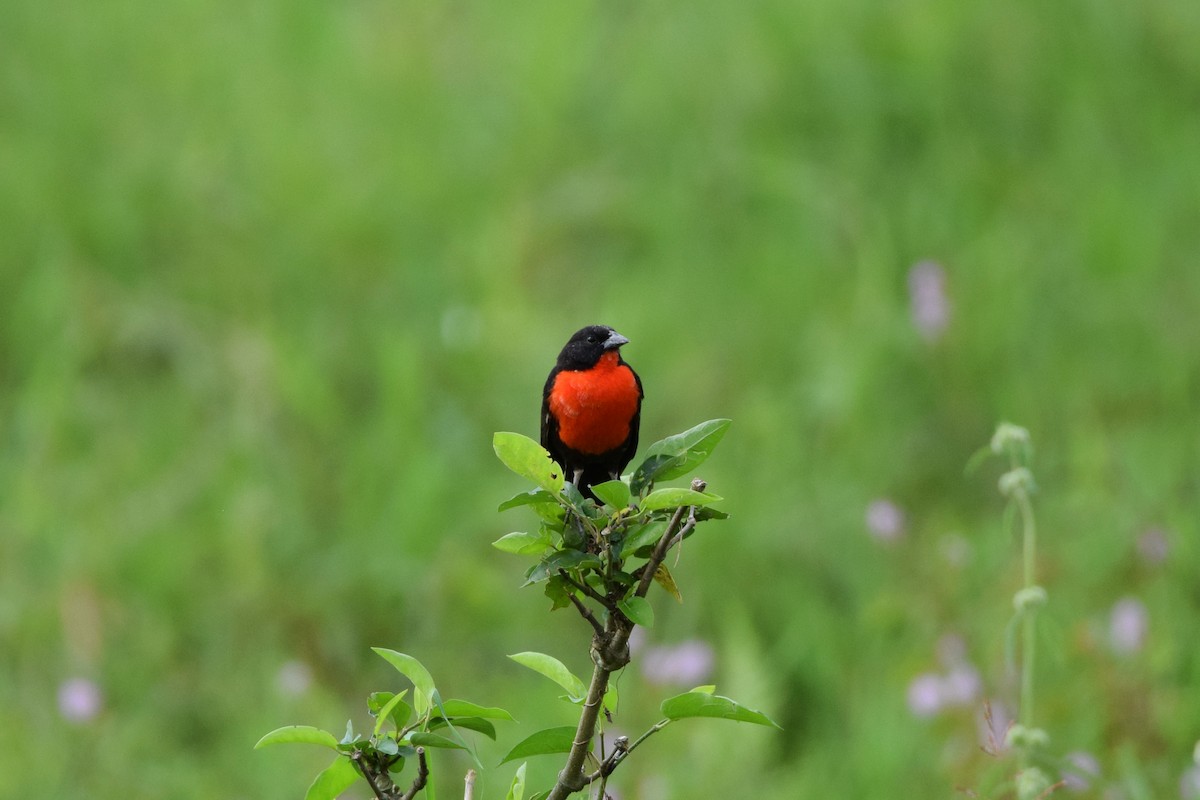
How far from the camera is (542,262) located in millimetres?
6391

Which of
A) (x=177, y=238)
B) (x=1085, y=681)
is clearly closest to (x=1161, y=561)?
(x=1085, y=681)

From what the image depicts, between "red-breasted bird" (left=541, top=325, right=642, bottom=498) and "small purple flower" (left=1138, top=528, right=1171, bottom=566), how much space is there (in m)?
1.94

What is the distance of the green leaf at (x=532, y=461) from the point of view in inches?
69.8

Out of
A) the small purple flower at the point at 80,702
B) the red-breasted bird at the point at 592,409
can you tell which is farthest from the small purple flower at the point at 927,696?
the small purple flower at the point at 80,702

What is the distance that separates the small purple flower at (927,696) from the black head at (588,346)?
52.0 inches

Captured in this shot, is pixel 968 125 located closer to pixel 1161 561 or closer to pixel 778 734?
pixel 1161 561

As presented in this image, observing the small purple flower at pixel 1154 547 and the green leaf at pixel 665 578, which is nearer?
the green leaf at pixel 665 578

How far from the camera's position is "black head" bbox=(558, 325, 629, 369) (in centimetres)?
336

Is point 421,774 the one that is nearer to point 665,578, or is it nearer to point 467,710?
point 467,710

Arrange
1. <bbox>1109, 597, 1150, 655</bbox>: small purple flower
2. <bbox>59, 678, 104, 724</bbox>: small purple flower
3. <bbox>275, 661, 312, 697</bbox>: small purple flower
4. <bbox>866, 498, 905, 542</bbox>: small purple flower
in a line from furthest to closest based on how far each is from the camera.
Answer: <bbox>866, 498, 905, 542</bbox>: small purple flower
<bbox>275, 661, 312, 697</bbox>: small purple flower
<bbox>1109, 597, 1150, 655</bbox>: small purple flower
<bbox>59, 678, 104, 724</bbox>: small purple flower

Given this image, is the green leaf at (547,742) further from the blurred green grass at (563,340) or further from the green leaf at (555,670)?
the blurred green grass at (563,340)

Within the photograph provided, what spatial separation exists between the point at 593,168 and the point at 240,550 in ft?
8.54

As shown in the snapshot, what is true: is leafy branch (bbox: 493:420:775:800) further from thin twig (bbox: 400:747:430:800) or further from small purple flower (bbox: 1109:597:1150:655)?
small purple flower (bbox: 1109:597:1150:655)

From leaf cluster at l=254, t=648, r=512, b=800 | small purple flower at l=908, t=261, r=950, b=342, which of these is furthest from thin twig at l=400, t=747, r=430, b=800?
small purple flower at l=908, t=261, r=950, b=342
